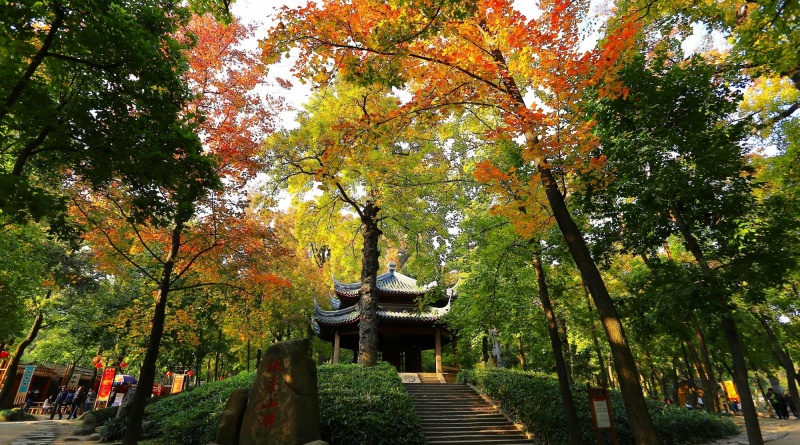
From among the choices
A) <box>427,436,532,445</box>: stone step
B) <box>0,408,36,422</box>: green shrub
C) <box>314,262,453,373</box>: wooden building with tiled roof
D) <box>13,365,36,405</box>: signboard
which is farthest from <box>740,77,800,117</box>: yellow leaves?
<box>13,365,36,405</box>: signboard

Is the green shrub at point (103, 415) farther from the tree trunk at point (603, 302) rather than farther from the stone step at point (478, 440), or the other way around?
the tree trunk at point (603, 302)

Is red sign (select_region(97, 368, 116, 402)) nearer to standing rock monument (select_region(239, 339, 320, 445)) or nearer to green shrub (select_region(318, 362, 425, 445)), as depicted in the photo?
green shrub (select_region(318, 362, 425, 445))

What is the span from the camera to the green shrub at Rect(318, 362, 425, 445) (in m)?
8.50

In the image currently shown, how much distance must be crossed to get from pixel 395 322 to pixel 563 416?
939cm

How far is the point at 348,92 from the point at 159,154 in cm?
810

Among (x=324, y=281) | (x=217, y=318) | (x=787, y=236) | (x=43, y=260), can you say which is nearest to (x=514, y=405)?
(x=787, y=236)

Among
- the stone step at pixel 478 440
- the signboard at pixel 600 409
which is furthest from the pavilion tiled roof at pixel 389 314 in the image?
the signboard at pixel 600 409

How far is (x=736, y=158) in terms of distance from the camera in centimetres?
667

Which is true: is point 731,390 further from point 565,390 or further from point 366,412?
point 366,412

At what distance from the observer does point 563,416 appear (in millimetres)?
9586

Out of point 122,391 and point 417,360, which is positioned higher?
point 417,360

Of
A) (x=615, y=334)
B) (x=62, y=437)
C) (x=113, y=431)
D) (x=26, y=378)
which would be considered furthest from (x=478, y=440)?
(x=26, y=378)

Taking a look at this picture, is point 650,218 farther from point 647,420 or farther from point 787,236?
point 647,420

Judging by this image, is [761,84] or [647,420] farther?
[761,84]
